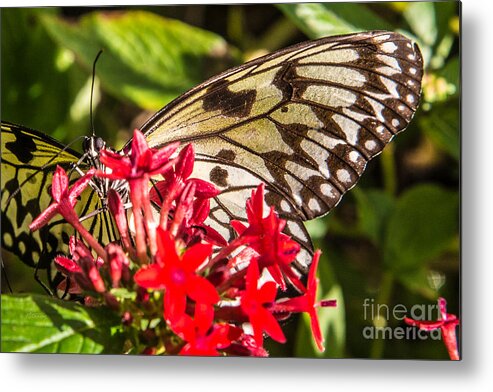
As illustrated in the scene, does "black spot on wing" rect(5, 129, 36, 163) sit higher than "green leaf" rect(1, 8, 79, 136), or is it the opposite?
"green leaf" rect(1, 8, 79, 136)

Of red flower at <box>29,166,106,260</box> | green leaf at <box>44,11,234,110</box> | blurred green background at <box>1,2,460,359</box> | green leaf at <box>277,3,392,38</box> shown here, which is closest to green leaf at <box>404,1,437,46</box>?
blurred green background at <box>1,2,460,359</box>

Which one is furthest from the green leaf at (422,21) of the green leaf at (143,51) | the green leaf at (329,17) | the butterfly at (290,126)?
the green leaf at (143,51)

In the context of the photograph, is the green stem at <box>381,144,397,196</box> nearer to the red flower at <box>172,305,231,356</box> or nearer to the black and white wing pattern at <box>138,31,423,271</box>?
the black and white wing pattern at <box>138,31,423,271</box>

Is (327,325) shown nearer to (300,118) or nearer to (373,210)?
(373,210)

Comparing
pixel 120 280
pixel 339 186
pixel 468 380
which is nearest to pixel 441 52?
pixel 339 186

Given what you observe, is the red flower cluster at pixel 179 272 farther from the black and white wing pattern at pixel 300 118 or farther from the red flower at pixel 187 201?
the black and white wing pattern at pixel 300 118

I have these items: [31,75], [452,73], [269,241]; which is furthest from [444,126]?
[31,75]
